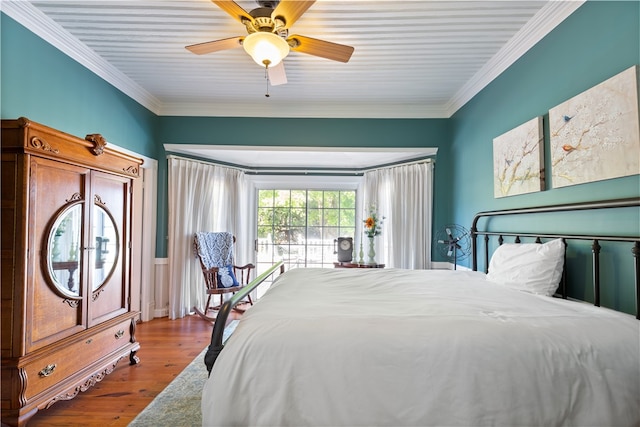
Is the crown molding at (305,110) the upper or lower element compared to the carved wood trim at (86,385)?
upper

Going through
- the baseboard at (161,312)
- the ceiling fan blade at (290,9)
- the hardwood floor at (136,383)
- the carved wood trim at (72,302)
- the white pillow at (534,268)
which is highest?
the ceiling fan blade at (290,9)

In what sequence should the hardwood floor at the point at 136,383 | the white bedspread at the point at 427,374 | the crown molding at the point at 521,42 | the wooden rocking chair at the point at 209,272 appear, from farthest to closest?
1. the wooden rocking chair at the point at 209,272
2. the crown molding at the point at 521,42
3. the hardwood floor at the point at 136,383
4. the white bedspread at the point at 427,374

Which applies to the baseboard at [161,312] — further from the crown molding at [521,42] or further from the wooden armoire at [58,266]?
the crown molding at [521,42]

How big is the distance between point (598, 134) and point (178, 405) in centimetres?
296

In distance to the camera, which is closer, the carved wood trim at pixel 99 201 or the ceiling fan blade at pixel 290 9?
the ceiling fan blade at pixel 290 9

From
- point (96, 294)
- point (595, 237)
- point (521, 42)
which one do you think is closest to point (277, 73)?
point (521, 42)

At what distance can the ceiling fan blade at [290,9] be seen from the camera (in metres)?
1.79

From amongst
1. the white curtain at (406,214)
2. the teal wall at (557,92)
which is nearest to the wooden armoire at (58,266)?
the white curtain at (406,214)

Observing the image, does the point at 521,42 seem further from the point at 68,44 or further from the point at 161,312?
the point at 161,312

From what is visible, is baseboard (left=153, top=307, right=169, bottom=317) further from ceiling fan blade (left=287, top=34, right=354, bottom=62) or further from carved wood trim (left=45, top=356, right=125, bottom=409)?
ceiling fan blade (left=287, top=34, right=354, bottom=62)

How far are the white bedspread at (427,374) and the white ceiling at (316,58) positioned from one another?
2103mm

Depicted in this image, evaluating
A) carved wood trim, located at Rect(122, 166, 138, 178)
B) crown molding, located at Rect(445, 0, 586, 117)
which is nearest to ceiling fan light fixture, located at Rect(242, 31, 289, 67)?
carved wood trim, located at Rect(122, 166, 138, 178)

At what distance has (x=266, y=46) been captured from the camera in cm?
197

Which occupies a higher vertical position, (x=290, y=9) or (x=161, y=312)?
(x=290, y=9)
